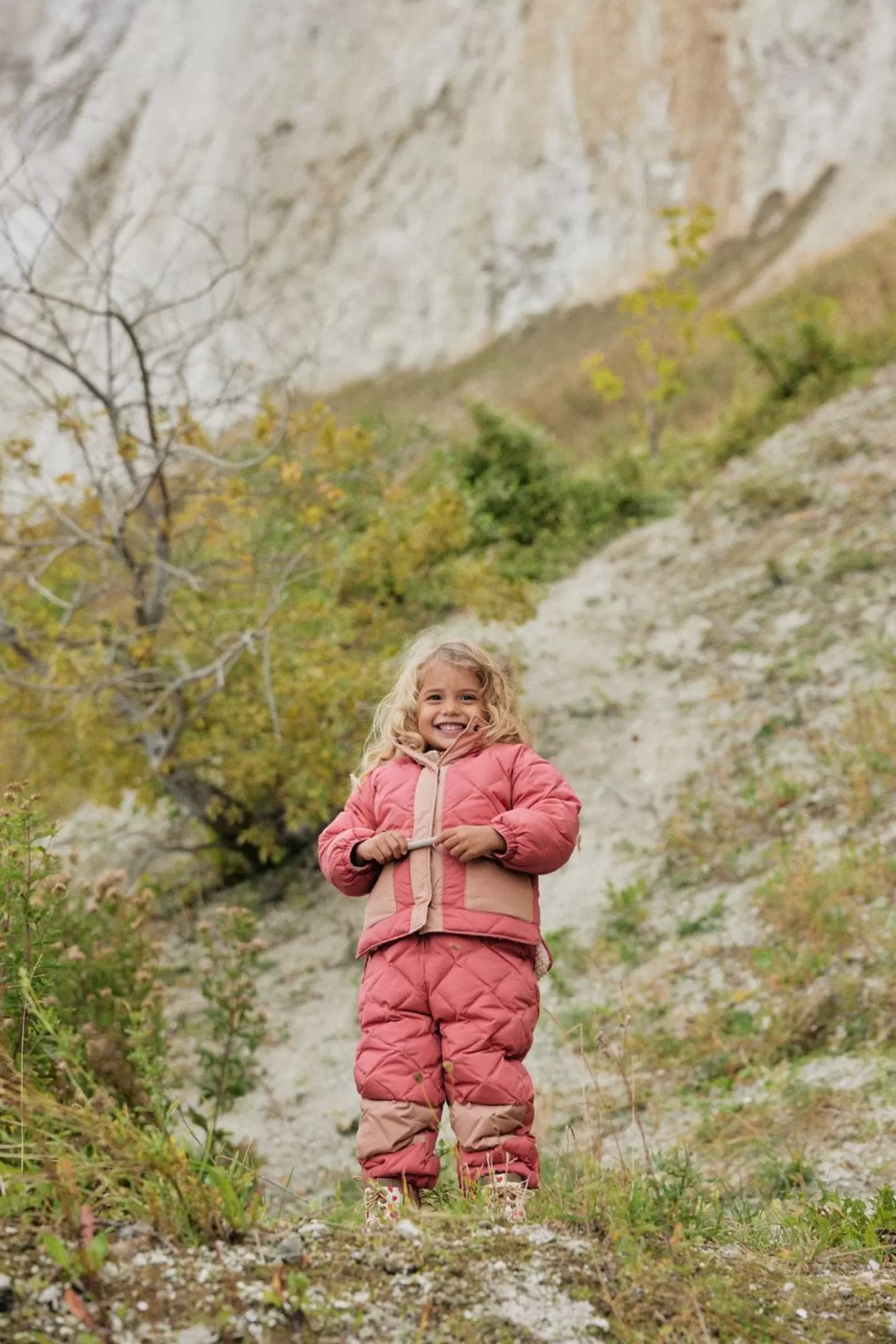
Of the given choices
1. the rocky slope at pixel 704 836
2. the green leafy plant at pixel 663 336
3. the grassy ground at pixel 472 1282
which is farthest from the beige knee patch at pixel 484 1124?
the green leafy plant at pixel 663 336

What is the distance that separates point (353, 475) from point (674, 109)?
2009 centimetres

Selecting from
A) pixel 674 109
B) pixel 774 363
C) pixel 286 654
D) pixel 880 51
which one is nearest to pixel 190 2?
pixel 674 109

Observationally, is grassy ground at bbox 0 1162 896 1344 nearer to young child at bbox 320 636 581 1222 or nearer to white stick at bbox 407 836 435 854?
young child at bbox 320 636 581 1222

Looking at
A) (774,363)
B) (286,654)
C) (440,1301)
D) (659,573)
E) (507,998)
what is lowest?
(440,1301)

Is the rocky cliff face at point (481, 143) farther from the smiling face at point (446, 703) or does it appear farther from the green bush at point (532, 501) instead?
the smiling face at point (446, 703)

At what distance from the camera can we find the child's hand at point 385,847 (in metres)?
2.79

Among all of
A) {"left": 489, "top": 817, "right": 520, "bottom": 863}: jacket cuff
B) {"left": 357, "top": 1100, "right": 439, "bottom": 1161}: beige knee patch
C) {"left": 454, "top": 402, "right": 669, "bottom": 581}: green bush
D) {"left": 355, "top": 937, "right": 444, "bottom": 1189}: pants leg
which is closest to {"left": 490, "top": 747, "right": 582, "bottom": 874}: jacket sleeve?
{"left": 489, "top": 817, "right": 520, "bottom": 863}: jacket cuff

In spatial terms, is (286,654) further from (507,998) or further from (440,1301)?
(440,1301)

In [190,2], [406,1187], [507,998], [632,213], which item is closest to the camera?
[406,1187]

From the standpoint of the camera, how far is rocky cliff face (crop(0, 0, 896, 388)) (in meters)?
21.8

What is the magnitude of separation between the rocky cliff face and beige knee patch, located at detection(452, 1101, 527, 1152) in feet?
64.3

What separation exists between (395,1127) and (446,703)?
1.07 meters

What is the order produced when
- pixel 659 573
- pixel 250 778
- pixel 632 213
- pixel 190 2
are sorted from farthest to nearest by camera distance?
pixel 190 2, pixel 632 213, pixel 659 573, pixel 250 778

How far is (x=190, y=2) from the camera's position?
29.1 metres
